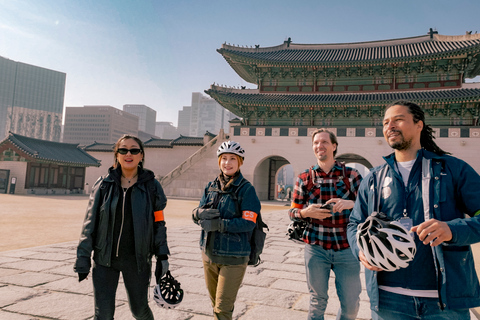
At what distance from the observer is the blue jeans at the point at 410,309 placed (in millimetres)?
1563

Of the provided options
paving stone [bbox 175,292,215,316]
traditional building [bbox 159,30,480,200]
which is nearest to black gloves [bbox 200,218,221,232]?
paving stone [bbox 175,292,215,316]

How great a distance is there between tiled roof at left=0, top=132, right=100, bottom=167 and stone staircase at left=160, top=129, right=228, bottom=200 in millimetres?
8476

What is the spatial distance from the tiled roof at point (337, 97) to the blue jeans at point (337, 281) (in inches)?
744

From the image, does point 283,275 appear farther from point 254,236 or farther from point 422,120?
point 422,120

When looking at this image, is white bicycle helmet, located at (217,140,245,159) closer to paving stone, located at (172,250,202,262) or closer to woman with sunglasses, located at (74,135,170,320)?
woman with sunglasses, located at (74,135,170,320)

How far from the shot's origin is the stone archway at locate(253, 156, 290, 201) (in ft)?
79.0

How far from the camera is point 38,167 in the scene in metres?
24.6

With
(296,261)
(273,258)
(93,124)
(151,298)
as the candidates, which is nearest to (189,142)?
(273,258)

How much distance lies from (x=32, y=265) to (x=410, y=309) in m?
5.17

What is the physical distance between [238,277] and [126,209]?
1.06m

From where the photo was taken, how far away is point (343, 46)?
24.8m

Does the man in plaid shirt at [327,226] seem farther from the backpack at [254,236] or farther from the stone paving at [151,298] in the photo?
the stone paving at [151,298]

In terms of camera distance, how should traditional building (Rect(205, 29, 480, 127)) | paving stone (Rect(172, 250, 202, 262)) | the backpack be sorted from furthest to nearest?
traditional building (Rect(205, 29, 480, 127)), paving stone (Rect(172, 250, 202, 262)), the backpack

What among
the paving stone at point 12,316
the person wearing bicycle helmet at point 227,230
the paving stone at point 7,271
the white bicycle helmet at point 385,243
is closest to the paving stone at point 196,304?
the person wearing bicycle helmet at point 227,230
